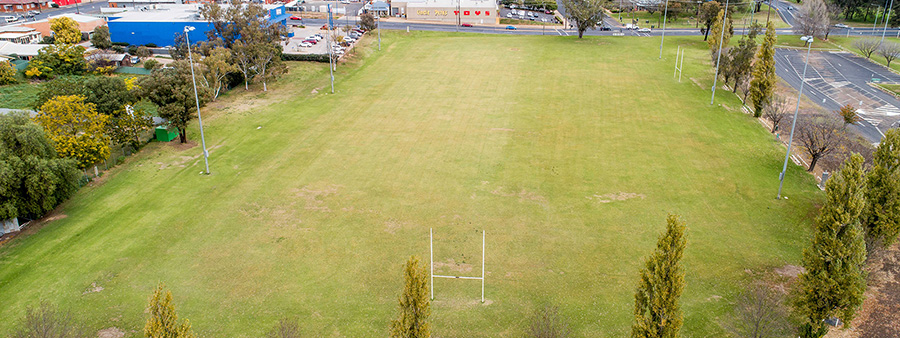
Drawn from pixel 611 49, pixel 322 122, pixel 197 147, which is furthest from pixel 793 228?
pixel 611 49

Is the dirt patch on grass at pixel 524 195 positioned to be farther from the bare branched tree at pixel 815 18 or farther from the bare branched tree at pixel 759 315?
the bare branched tree at pixel 815 18

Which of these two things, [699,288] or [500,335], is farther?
[699,288]

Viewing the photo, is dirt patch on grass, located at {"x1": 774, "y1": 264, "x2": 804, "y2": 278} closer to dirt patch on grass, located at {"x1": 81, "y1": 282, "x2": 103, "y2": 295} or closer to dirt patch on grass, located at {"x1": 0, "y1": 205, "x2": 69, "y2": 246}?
dirt patch on grass, located at {"x1": 81, "y1": 282, "x2": 103, "y2": 295}

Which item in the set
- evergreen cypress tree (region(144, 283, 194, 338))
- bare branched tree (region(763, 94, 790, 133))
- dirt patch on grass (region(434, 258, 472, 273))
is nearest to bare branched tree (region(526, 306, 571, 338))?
dirt patch on grass (region(434, 258, 472, 273))

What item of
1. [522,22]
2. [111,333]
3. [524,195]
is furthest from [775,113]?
[522,22]

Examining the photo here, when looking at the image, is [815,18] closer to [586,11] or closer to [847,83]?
[847,83]

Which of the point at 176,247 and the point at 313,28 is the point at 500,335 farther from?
the point at 313,28
